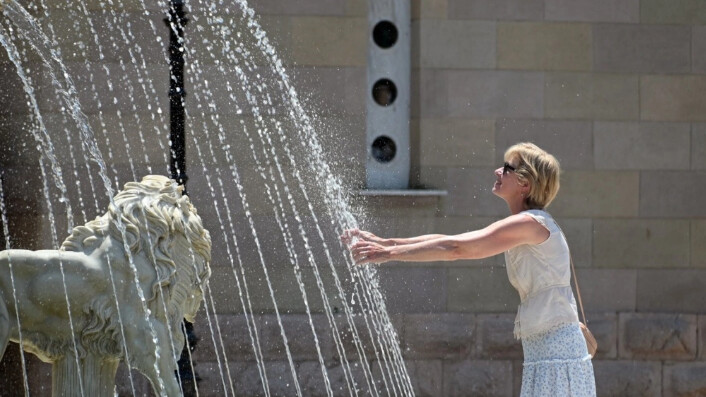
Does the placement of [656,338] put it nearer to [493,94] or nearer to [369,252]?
[493,94]

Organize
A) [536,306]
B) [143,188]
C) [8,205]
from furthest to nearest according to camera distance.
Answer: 1. [8,205]
2. [143,188]
3. [536,306]

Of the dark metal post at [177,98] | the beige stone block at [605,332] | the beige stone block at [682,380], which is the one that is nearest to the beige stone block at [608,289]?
the beige stone block at [605,332]

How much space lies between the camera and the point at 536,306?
523cm

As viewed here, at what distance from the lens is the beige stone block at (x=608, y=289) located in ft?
34.1

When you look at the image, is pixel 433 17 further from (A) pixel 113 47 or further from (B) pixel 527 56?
(A) pixel 113 47

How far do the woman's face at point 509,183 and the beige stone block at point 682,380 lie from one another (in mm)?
5433

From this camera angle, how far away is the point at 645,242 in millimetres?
10477

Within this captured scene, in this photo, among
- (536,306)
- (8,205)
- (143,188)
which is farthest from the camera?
(8,205)

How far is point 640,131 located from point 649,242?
2.87ft

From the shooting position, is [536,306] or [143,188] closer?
[536,306]

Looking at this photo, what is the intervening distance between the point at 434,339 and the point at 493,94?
1.95 meters

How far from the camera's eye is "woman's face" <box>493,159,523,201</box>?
5.29m

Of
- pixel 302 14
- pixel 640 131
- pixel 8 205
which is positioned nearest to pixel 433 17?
pixel 302 14

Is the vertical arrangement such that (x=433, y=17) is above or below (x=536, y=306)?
above
